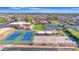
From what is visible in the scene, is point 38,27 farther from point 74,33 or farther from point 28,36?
point 74,33

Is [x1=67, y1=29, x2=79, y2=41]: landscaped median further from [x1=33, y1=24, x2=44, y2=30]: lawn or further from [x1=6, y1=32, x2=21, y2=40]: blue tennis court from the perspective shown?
A: [x1=6, y1=32, x2=21, y2=40]: blue tennis court

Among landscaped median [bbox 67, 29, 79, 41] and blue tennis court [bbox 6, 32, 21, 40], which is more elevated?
landscaped median [bbox 67, 29, 79, 41]

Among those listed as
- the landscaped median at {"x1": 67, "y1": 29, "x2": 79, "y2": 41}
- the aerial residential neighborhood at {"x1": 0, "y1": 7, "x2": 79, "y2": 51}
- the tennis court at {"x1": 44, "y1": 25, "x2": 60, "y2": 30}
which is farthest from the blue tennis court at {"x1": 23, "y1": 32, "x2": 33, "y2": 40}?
the landscaped median at {"x1": 67, "y1": 29, "x2": 79, "y2": 41}

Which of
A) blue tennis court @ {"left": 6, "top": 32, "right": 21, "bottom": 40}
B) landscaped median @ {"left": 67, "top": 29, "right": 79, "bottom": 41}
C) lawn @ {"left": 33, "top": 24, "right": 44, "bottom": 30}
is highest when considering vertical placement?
lawn @ {"left": 33, "top": 24, "right": 44, "bottom": 30}

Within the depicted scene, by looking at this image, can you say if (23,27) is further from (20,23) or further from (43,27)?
(43,27)

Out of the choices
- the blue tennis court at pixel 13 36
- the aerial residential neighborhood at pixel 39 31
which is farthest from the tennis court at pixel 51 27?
the blue tennis court at pixel 13 36

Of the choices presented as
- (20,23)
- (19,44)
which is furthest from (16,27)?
(19,44)

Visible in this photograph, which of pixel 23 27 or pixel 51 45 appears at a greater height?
pixel 23 27

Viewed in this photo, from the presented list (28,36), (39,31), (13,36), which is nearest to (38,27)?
(39,31)
